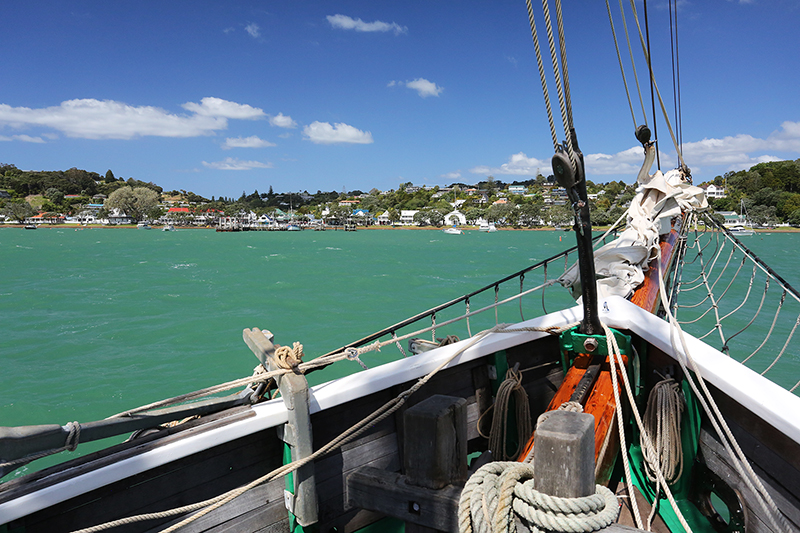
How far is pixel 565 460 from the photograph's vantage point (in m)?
0.94

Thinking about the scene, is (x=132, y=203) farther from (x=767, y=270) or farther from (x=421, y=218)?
(x=767, y=270)

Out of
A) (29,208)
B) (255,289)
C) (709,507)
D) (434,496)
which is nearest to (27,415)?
(434,496)

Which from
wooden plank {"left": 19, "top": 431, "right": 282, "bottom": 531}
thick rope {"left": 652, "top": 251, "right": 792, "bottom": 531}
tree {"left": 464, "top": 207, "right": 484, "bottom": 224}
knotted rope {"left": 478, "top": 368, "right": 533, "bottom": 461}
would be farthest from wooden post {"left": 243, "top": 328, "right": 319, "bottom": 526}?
tree {"left": 464, "top": 207, "right": 484, "bottom": 224}

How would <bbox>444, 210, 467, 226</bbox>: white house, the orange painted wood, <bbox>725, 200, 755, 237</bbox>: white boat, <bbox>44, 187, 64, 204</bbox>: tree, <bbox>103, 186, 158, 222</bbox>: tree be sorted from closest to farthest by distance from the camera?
the orange painted wood < <bbox>725, 200, 755, 237</bbox>: white boat < <bbox>444, 210, 467, 226</bbox>: white house < <bbox>103, 186, 158, 222</bbox>: tree < <bbox>44, 187, 64, 204</bbox>: tree

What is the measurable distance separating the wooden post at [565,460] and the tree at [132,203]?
138270mm

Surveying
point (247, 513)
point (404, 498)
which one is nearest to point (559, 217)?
point (247, 513)

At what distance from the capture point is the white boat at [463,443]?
50.8 inches

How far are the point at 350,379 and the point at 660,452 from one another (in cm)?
147

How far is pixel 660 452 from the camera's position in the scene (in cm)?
214

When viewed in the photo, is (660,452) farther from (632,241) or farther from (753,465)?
(632,241)

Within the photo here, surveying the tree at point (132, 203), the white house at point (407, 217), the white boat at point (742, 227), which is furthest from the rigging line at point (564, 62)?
the tree at point (132, 203)

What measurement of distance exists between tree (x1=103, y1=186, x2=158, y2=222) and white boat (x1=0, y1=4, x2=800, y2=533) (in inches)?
5395

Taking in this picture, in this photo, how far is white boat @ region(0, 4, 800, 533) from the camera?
1.29 m

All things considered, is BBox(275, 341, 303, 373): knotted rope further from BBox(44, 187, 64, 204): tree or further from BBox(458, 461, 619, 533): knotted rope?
BBox(44, 187, 64, 204): tree
